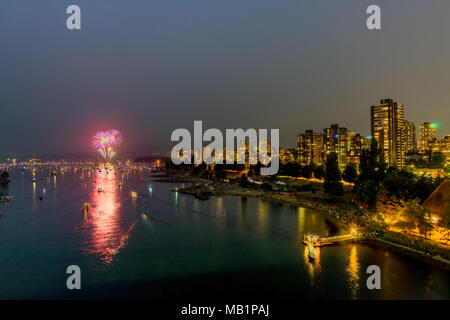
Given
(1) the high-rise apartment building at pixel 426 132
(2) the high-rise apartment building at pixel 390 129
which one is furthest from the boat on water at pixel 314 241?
(1) the high-rise apartment building at pixel 426 132

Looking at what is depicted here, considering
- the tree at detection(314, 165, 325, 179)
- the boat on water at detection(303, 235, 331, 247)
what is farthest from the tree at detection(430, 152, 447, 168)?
the boat on water at detection(303, 235, 331, 247)

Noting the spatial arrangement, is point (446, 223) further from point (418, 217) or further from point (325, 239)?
point (325, 239)

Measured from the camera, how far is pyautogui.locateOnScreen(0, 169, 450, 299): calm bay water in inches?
463

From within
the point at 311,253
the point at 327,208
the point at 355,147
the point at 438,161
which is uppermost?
the point at 355,147

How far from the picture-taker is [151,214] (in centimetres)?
2700

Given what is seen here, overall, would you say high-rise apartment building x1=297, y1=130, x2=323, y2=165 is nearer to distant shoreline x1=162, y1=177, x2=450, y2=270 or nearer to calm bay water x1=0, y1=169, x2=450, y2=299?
distant shoreline x1=162, y1=177, x2=450, y2=270

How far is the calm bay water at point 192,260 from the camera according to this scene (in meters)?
11.8

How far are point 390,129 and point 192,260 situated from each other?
68.9 metres

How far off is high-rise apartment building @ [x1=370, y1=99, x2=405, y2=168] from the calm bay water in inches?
2078

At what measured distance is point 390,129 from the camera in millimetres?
67625

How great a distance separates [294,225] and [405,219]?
835 cm

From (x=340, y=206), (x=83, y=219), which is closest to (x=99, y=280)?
(x=83, y=219)

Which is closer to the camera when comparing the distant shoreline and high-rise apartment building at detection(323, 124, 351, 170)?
the distant shoreline

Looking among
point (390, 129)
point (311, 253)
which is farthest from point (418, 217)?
point (390, 129)
